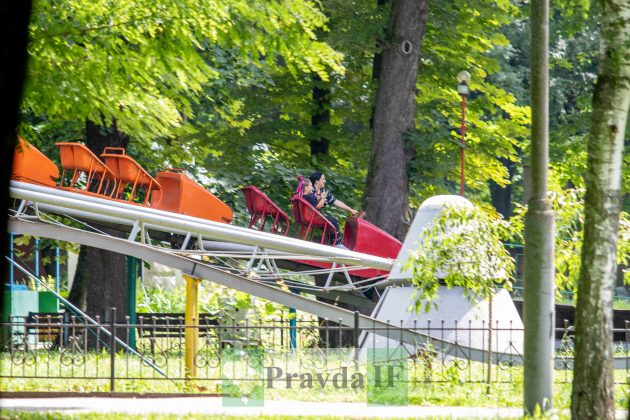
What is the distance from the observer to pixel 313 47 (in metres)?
15.8

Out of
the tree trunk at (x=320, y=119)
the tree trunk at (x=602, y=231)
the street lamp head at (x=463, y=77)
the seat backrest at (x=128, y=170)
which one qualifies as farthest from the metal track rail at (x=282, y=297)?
the tree trunk at (x=320, y=119)

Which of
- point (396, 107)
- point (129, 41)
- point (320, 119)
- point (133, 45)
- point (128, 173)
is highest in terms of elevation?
point (320, 119)

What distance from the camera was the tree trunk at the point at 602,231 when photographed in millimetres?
9336

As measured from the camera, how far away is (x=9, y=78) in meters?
5.20

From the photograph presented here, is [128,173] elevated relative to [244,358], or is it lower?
elevated

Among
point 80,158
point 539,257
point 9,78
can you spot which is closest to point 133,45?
point 80,158

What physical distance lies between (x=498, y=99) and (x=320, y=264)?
449 inches

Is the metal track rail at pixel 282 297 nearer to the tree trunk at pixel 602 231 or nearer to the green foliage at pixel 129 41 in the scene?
the green foliage at pixel 129 41

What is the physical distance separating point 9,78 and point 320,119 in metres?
21.8

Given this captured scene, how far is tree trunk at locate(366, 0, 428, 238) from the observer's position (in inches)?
872

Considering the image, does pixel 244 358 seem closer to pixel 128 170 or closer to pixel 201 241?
pixel 201 241

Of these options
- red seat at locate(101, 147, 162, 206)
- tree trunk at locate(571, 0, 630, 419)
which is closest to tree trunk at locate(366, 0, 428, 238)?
red seat at locate(101, 147, 162, 206)

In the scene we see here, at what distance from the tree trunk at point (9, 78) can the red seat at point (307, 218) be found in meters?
12.0

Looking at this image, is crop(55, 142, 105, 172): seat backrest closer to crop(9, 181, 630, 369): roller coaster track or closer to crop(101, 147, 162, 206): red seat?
crop(101, 147, 162, 206): red seat
